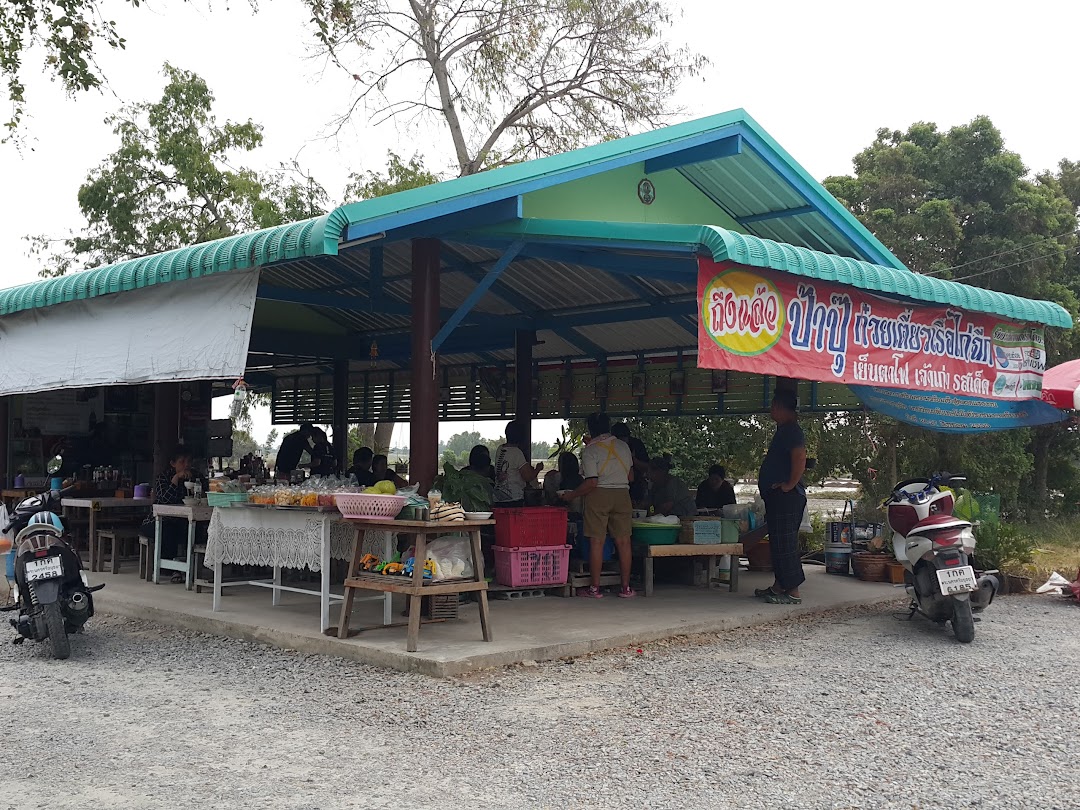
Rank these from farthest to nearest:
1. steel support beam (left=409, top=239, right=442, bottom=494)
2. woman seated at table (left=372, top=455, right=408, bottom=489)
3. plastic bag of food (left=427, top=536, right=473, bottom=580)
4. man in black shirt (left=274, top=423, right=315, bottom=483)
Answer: man in black shirt (left=274, top=423, right=315, bottom=483), woman seated at table (left=372, top=455, right=408, bottom=489), steel support beam (left=409, top=239, right=442, bottom=494), plastic bag of food (left=427, top=536, right=473, bottom=580)

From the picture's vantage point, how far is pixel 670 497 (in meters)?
10.8

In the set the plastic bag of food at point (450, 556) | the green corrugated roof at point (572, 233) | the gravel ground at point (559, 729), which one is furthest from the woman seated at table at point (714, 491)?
the plastic bag of food at point (450, 556)

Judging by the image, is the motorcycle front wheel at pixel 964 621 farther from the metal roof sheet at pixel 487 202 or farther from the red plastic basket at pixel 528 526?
the metal roof sheet at pixel 487 202

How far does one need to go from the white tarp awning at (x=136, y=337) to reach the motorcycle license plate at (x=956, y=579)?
5.79m

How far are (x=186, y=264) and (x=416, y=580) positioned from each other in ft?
11.4

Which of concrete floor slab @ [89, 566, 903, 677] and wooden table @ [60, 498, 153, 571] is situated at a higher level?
wooden table @ [60, 498, 153, 571]

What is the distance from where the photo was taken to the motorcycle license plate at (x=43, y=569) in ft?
24.1

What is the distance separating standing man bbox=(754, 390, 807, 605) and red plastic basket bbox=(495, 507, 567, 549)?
201cm

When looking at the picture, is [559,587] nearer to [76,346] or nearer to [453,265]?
[453,265]

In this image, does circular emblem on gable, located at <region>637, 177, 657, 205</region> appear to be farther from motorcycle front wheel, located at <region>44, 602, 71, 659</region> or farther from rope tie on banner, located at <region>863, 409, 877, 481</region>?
rope tie on banner, located at <region>863, 409, 877, 481</region>

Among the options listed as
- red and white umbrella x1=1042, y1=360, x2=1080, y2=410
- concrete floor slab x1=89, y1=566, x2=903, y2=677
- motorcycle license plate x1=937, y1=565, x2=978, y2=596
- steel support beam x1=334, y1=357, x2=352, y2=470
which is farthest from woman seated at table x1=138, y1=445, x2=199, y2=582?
red and white umbrella x1=1042, y1=360, x2=1080, y2=410

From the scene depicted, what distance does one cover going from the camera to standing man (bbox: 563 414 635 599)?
366 inches

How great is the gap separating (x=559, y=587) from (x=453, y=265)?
3.73m

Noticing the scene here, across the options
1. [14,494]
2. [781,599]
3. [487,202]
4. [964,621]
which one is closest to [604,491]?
[781,599]
